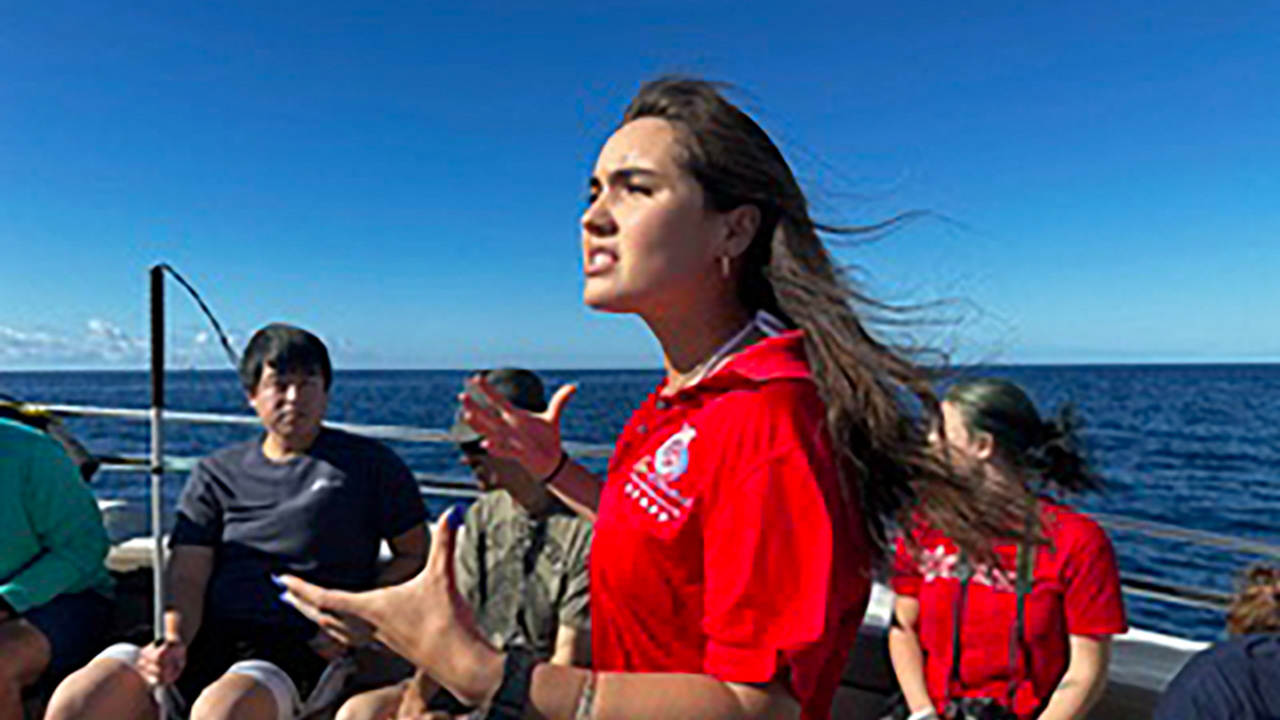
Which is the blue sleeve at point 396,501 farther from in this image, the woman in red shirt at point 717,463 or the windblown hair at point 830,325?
the windblown hair at point 830,325

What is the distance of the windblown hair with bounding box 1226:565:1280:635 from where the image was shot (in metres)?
1.86

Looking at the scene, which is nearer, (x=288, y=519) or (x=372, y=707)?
(x=372, y=707)

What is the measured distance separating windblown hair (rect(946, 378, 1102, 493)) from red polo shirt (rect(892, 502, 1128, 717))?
5.9 inches

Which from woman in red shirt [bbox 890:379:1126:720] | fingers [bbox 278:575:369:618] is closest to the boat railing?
woman in red shirt [bbox 890:379:1126:720]

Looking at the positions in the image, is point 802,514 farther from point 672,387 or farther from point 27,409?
point 27,409

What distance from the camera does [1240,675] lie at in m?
1.74

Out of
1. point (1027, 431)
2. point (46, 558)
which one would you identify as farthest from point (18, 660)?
point (1027, 431)

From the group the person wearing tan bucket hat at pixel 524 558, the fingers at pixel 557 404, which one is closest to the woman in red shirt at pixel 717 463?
the fingers at pixel 557 404

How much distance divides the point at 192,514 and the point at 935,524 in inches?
110

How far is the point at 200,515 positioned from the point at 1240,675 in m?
3.07

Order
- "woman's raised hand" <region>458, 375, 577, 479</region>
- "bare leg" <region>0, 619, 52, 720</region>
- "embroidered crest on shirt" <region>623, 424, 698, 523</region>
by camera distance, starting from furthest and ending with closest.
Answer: "bare leg" <region>0, 619, 52, 720</region> → "woman's raised hand" <region>458, 375, 577, 479</region> → "embroidered crest on shirt" <region>623, 424, 698, 523</region>

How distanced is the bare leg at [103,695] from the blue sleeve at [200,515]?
52cm

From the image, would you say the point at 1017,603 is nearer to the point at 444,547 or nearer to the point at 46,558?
the point at 444,547

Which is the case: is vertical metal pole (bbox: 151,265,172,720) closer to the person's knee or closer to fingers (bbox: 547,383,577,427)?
the person's knee
